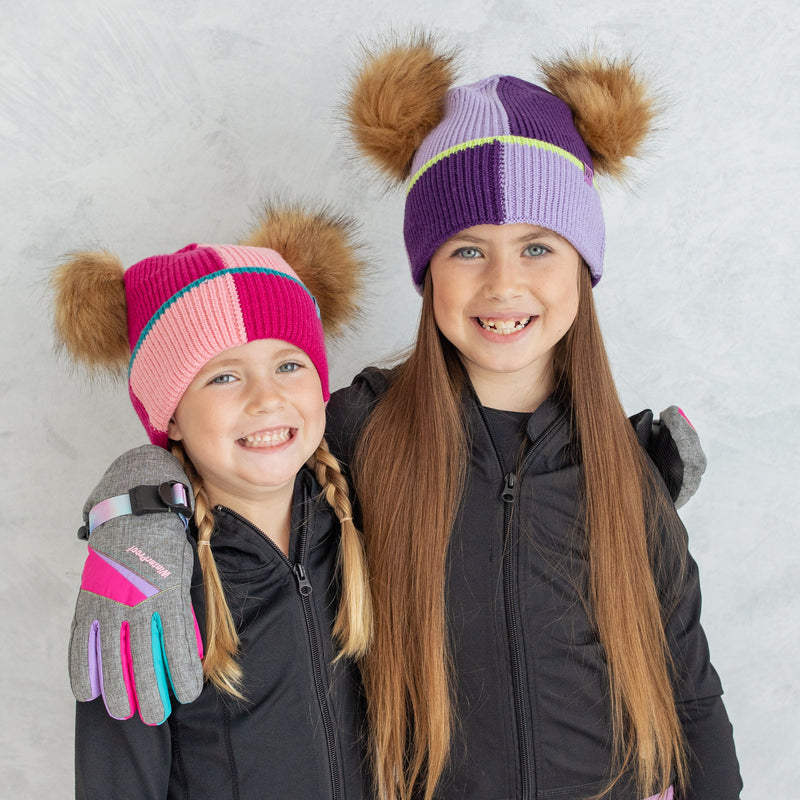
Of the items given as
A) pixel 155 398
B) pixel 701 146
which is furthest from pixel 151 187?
pixel 701 146

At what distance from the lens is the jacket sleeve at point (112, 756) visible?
4.46 feet

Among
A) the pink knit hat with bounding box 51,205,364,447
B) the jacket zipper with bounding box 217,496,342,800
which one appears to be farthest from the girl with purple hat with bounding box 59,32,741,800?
the pink knit hat with bounding box 51,205,364,447

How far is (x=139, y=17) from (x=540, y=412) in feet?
3.89

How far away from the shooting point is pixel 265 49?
6.26ft

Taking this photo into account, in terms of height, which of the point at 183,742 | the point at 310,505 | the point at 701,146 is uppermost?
the point at 701,146

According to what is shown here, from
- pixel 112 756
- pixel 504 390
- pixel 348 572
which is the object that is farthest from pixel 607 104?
pixel 112 756

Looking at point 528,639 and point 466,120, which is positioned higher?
point 466,120

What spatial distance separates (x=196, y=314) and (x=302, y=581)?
0.49 metres

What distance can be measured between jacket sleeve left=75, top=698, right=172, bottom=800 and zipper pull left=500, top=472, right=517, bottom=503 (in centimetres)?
73

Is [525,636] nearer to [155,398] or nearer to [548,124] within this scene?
[155,398]

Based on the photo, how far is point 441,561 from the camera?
1617 mm

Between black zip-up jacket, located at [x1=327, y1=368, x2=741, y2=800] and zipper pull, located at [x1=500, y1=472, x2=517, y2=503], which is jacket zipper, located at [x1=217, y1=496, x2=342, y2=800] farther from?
zipper pull, located at [x1=500, y1=472, x2=517, y2=503]

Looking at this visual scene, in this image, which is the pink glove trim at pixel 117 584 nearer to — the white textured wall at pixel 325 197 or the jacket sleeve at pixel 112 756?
the jacket sleeve at pixel 112 756

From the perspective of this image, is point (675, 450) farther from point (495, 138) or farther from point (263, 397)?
point (263, 397)
